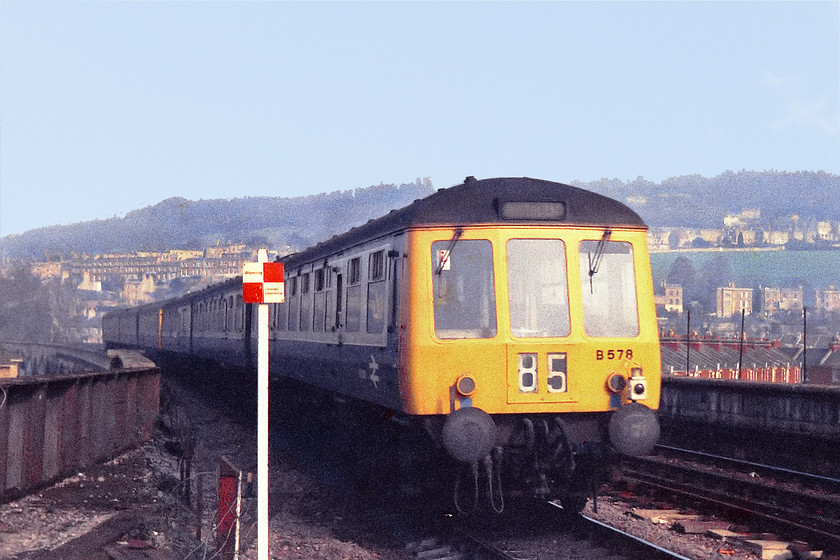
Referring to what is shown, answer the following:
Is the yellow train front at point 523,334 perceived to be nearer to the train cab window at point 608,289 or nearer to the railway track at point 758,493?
the train cab window at point 608,289

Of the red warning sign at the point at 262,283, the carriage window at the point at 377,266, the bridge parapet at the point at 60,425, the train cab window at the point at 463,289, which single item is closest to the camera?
the red warning sign at the point at 262,283

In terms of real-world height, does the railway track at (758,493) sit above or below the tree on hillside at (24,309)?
below

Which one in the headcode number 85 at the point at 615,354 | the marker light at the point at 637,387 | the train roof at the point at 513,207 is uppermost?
the train roof at the point at 513,207

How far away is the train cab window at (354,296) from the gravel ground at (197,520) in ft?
6.60

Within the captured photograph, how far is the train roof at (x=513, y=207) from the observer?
31.2ft

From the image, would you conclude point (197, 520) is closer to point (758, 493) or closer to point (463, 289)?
point (463, 289)

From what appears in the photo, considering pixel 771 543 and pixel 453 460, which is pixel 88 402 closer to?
pixel 453 460

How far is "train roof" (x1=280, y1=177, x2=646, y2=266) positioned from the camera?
375 inches

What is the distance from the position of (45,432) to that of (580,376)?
5.85 m

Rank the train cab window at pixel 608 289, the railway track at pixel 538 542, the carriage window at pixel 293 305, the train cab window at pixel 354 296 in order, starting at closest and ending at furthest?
the railway track at pixel 538 542
the train cab window at pixel 608 289
the train cab window at pixel 354 296
the carriage window at pixel 293 305

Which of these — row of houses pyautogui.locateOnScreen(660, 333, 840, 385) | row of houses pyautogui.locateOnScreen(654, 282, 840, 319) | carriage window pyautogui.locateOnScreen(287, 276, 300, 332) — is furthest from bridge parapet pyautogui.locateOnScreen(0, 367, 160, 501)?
row of houses pyautogui.locateOnScreen(654, 282, 840, 319)

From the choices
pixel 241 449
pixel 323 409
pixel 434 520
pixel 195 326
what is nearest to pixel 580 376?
pixel 434 520

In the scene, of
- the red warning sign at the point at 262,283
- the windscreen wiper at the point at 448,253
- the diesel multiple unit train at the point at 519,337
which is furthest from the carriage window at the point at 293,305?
the red warning sign at the point at 262,283

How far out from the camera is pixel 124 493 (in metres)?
11.6
